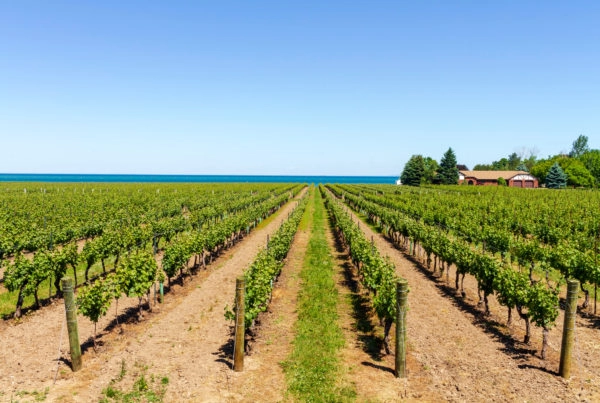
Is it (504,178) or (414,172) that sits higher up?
(414,172)

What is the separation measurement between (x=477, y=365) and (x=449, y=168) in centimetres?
10861

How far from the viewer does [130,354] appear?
988 centimetres

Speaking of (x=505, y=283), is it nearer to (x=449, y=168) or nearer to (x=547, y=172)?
(x=449, y=168)

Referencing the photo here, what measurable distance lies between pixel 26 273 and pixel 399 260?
18.3 meters

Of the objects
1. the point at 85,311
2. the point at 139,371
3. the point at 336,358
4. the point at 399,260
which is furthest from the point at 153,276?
the point at 399,260

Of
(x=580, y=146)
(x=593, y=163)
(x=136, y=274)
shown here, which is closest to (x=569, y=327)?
(x=136, y=274)

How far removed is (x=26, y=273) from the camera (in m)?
12.2

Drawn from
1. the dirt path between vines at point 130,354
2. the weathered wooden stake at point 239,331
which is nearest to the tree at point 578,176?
the dirt path between vines at point 130,354

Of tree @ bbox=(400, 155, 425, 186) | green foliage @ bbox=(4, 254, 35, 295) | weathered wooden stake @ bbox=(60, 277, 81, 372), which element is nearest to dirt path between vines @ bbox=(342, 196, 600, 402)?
weathered wooden stake @ bbox=(60, 277, 81, 372)

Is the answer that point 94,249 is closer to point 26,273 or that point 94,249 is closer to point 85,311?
point 26,273

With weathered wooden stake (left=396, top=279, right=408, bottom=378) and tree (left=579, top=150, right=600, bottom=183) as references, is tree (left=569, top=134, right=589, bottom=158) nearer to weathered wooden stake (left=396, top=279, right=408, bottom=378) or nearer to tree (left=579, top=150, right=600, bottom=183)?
tree (left=579, top=150, right=600, bottom=183)

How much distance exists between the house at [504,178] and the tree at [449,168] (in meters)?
10.8

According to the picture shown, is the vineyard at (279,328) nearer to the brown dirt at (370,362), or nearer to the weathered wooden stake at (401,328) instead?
the brown dirt at (370,362)

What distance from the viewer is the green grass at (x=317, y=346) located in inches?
327
